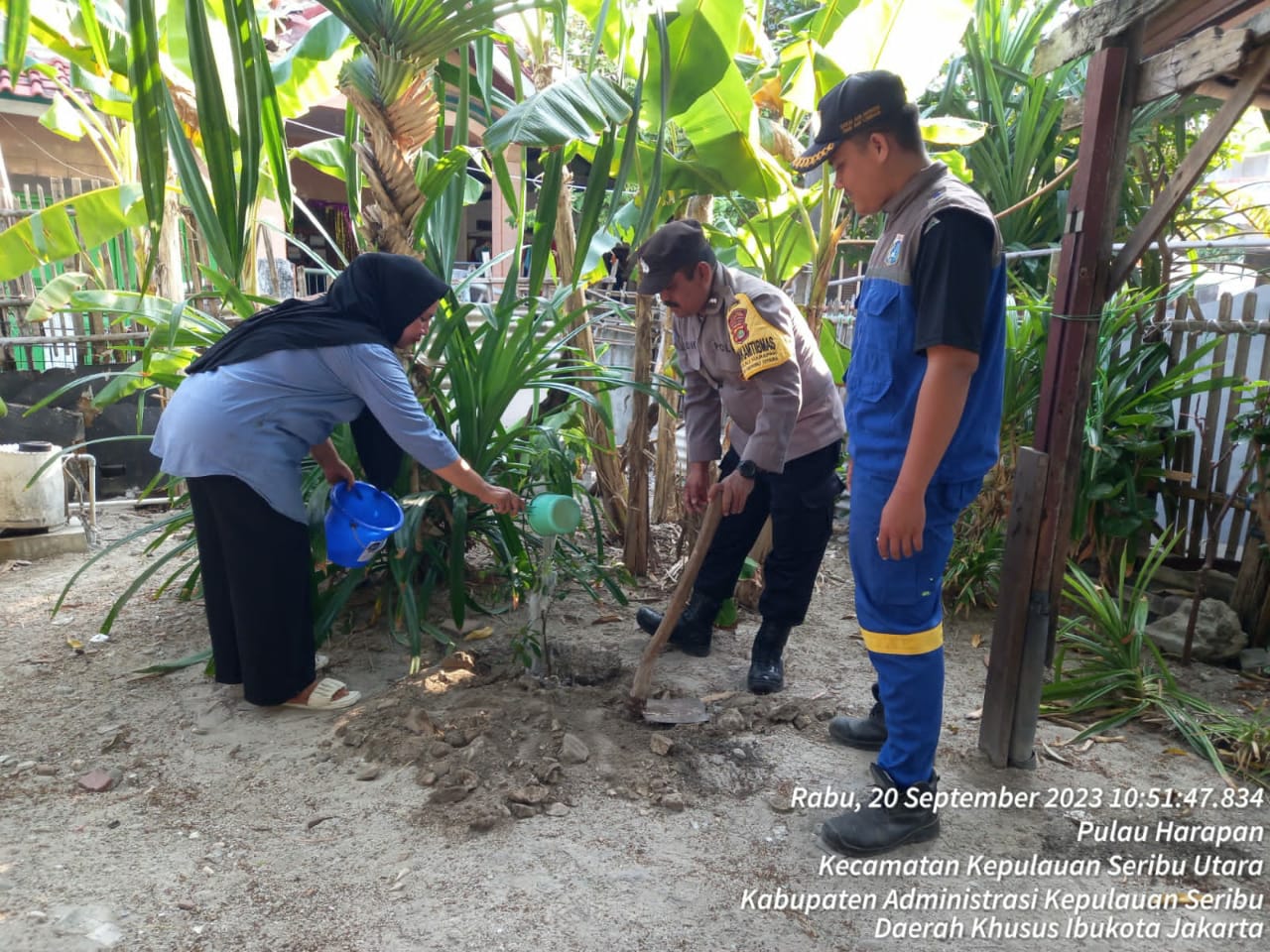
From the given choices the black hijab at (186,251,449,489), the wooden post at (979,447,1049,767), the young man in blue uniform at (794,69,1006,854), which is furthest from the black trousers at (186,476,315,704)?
the wooden post at (979,447,1049,767)

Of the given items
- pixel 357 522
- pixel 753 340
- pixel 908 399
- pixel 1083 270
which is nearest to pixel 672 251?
pixel 753 340

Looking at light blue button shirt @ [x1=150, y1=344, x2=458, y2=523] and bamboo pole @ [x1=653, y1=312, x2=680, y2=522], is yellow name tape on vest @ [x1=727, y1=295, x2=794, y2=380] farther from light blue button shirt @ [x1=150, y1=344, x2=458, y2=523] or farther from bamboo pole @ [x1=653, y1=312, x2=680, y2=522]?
bamboo pole @ [x1=653, y1=312, x2=680, y2=522]

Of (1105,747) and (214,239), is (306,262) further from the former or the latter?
(1105,747)

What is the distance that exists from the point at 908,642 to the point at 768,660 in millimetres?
1086

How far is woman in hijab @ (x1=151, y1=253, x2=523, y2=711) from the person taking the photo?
258 cm

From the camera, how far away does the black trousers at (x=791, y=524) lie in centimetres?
300

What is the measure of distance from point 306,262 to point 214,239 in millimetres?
11111

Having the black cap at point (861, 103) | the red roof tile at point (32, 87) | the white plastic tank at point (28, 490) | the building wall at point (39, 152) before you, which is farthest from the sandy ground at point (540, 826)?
the building wall at point (39, 152)

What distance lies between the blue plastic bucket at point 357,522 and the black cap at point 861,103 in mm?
1721

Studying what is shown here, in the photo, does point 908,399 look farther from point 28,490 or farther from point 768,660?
point 28,490

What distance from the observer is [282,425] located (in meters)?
2.65

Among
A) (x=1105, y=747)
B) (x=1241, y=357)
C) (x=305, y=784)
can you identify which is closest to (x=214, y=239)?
(x=305, y=784)

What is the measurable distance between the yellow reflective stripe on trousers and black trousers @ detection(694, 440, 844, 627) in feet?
2.99

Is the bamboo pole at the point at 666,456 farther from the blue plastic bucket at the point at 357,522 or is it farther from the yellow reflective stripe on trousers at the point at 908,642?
the yellow reflective stripe on trousers at the point at 908,642
